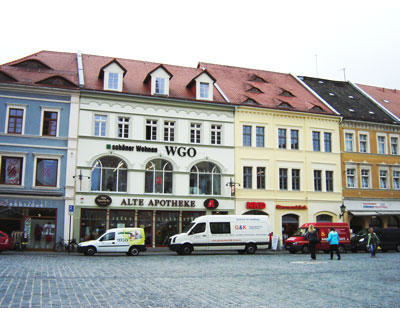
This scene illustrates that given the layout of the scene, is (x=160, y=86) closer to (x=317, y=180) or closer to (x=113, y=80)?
(x=113, y=80)

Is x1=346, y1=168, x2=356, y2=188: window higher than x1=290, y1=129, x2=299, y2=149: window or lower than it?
lower

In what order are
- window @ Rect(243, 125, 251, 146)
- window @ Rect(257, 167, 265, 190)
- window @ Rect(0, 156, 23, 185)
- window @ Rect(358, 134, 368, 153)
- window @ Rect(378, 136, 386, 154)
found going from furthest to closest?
window @ Rect(378, 136, 386, 154), window @ Rect(358, 134, 368, 153), window @ Rect(243, 125, 251, 146), window @ Rect(257, 167, 265, 190), window @ Rect(0, 156, 23, 185)

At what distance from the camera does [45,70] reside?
33219mm

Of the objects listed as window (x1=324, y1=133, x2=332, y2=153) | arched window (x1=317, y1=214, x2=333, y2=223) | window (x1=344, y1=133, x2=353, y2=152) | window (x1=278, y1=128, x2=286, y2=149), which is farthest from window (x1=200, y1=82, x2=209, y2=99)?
arched window (x1=317, y1=214, x2=333, y2=223)

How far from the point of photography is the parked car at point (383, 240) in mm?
32500

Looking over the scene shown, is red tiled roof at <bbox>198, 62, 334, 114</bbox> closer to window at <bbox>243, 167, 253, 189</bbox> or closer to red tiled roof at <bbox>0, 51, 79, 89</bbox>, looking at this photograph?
window at <bbox>243, 167, 253, 189</bbox>

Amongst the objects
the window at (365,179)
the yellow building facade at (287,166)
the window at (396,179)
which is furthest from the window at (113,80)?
the window at (396,179)

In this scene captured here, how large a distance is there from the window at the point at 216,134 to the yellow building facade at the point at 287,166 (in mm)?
1478

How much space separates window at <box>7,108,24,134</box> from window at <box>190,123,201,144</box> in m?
12.8

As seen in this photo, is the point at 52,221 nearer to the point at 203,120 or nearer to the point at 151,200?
the point at 151,200

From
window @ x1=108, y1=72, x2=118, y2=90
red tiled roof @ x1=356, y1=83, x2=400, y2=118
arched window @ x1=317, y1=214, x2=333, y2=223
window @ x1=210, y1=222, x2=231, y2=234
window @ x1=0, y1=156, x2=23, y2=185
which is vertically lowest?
window @ x1=210, y1=222, x2=231, y2=234

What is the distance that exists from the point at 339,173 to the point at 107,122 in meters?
20.9

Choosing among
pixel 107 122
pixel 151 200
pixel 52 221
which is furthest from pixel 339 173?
pixel 52 221

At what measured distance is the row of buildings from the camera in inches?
1195
